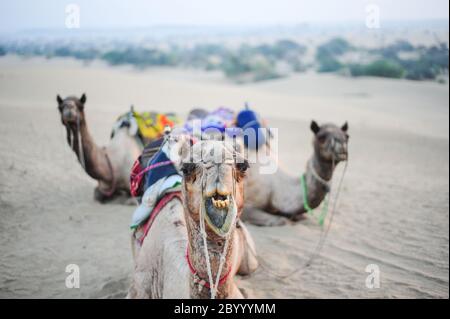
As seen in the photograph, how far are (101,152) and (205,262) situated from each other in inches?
180

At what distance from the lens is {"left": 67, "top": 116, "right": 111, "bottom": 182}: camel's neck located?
5.93 meters

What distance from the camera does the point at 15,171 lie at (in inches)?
194

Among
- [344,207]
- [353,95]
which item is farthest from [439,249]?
[353,95]

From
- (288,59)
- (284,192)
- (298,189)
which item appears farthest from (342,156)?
(288,59)

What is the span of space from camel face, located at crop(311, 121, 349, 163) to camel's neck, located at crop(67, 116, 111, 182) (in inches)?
125

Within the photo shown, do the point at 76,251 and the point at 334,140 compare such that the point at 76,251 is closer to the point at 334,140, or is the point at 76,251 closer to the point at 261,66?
the point at 334,140

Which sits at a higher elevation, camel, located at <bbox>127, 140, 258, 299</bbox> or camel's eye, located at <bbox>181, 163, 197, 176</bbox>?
camel's eye, located at <bbox>181, 163, 197, 176</bbox>

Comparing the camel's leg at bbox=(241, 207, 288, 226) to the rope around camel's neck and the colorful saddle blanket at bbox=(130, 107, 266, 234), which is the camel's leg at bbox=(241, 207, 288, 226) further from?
the rope around camel's neck

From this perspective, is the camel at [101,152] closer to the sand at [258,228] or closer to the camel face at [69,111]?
the camel face at [69,111]

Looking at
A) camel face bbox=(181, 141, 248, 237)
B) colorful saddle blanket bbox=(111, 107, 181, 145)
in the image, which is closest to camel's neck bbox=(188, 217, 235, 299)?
camel face bbox=(181, 141, 248, 237)

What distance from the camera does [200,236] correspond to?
7.82 ft

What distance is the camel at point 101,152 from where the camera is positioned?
225 inches

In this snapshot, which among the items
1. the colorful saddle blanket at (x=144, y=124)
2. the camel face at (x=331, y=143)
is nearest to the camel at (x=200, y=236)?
the camel face at (x=331, y=143)

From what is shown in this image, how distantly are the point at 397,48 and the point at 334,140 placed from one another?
30.6 meters
